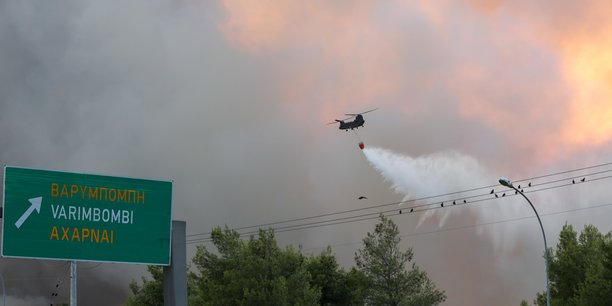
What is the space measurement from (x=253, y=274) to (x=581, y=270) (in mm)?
30772

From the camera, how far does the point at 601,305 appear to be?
245ft

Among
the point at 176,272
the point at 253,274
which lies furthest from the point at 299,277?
the point at 176,272

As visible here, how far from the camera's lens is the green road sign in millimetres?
34250

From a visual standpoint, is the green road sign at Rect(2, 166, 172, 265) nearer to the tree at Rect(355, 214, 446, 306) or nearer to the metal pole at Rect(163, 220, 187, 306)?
the metal pole at Rect(163, 220, 187, 306)

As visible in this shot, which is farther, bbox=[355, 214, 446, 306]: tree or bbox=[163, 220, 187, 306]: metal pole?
bbox=[355, 214, 446, 306]: tree

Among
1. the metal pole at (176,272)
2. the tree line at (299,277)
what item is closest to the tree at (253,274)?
the tree line at (299,277)

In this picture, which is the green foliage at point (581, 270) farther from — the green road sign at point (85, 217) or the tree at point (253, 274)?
the green road sign at point (85, 217)

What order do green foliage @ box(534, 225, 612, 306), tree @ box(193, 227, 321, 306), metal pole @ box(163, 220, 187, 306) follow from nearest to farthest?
metal pole @ box(163, 220, 187, 306), green foliage @ box(534, 225, 612, 306), tree @ box(193, 227, 321, 306)

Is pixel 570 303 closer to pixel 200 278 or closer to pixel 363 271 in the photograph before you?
pixel 363 271

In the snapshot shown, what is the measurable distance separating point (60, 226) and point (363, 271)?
209 feet

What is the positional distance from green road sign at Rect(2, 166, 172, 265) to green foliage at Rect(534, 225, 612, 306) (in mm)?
47675

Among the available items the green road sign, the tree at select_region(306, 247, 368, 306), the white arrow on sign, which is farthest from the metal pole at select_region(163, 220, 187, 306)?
the tree at select_region(306, 247, 368, 306)

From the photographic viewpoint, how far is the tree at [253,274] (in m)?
89.2

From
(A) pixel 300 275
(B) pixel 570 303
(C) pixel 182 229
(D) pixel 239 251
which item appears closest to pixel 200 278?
(D) pixel 239 251
